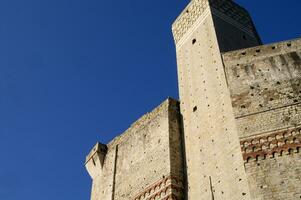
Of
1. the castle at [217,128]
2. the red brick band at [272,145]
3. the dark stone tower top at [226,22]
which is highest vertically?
the dark stone tower top at [226,22]

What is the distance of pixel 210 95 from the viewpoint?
11.5m

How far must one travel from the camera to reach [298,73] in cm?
1012

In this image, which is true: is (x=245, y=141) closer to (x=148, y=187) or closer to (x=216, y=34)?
(x=148, y=187)

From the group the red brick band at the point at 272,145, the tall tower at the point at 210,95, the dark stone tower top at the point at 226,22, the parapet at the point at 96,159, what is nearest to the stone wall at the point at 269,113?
the red brick band at the point at 272,145

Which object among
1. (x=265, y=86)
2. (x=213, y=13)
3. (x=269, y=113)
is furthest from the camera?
(x=213, y=13)

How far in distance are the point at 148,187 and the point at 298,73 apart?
214 inches

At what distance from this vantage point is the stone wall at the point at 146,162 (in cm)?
1123

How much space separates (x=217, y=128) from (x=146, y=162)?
2.98 m

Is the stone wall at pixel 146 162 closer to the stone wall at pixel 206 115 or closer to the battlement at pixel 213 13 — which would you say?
the stone wall at pixel 206 115

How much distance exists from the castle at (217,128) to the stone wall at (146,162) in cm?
4

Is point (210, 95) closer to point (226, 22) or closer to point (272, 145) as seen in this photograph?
point (272, 145)

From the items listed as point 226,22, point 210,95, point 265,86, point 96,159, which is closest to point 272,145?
point 265,86

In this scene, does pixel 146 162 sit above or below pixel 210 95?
below

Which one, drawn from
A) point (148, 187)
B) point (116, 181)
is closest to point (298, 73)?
point (148, 187)
